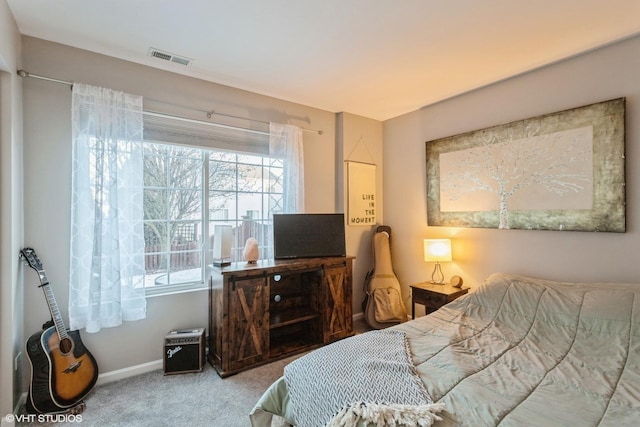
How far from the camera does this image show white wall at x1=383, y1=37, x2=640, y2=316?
210cm

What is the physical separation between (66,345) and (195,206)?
1.37m

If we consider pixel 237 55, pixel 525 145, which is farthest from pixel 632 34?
pixel 237 55

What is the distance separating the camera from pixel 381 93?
10.2 feet

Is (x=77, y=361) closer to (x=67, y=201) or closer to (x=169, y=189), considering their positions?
(x=67, y=201)

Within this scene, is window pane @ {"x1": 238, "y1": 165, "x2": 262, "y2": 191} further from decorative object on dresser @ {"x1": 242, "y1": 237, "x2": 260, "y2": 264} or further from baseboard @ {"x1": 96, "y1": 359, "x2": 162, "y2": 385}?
baseboard @ {"x1": 96, "y1": 359, "x2": 162, "y2": 385}

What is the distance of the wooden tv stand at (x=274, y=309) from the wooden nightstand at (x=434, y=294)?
27.4 inches

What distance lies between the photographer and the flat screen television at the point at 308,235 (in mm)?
2957

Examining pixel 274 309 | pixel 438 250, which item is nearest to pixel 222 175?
pixel 274 309

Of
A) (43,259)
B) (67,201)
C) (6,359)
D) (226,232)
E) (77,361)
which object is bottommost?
(77,361)

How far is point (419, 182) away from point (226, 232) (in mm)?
2255

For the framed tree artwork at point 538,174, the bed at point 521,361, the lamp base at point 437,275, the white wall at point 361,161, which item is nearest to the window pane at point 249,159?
the white wall at point 361,161

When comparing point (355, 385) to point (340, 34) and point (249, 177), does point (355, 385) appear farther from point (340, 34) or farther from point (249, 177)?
point (249, 177)

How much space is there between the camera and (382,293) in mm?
3434

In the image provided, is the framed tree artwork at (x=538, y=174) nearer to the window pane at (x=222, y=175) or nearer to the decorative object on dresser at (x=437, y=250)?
the decorative object on dresser at (x=437, y=250)
